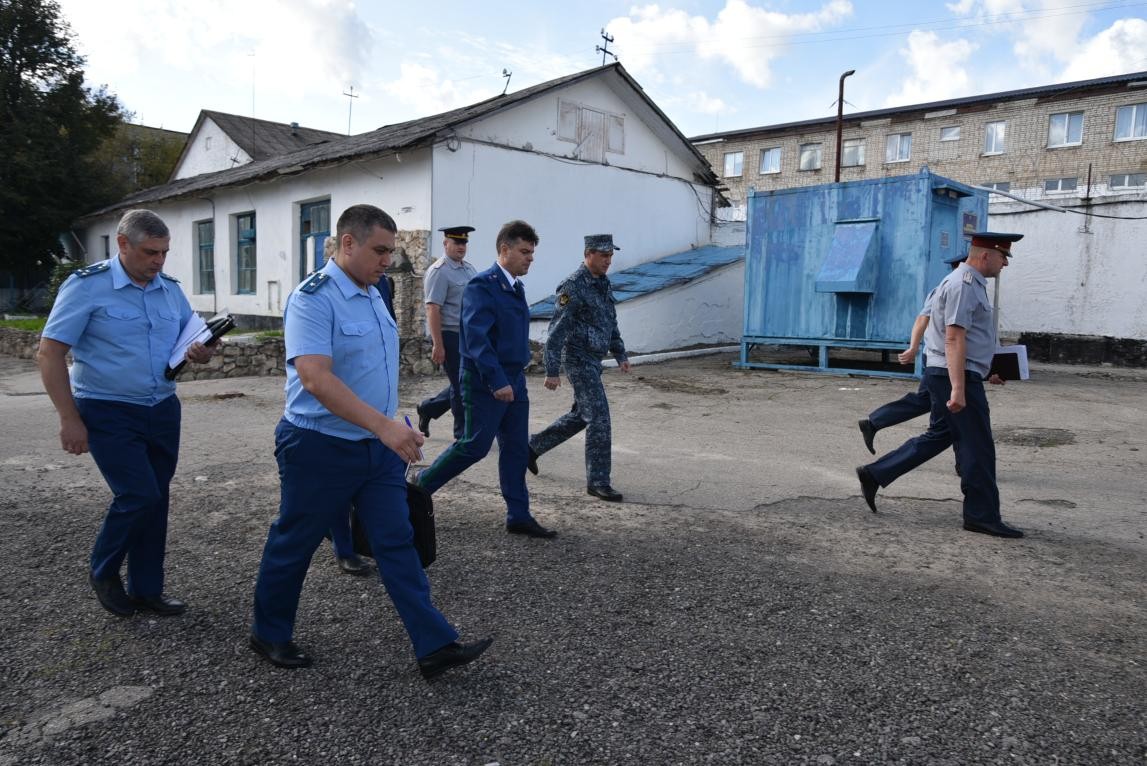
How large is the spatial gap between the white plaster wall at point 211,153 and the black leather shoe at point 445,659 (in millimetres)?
25304

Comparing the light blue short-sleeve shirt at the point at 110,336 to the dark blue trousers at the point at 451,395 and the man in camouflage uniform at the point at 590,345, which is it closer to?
the dark blue trousers at the point at 451,395

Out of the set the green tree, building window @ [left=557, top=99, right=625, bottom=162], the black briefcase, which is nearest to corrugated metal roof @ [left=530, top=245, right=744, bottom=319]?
building window @ [left=557, top=99, right=625, bottom=162]

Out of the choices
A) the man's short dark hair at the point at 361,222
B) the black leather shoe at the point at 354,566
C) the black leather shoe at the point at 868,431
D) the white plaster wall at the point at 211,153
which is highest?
the white plaster wall at the point at 211,153

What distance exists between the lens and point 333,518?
2.78 meters

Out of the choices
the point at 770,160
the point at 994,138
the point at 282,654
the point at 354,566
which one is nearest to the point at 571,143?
the point at 354,566

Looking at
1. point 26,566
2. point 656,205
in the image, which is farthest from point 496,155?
point 26,566

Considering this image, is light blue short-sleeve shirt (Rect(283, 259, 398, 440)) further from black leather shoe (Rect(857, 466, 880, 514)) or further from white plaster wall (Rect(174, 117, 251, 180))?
white plaster wall (Rect(174, 117, 251, 180))

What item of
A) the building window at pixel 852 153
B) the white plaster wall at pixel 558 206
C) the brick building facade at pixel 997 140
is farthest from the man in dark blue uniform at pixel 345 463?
the building window at pixel 852 153

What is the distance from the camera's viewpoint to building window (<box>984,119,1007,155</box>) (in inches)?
1213

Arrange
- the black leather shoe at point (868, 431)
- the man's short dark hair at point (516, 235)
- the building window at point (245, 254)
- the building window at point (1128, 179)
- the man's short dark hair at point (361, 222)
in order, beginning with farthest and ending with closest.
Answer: the building window at point (1128, 179) < the building window at point (245, 254) < the black leather shoe at point (868, 431) < the man's short dark hair at point (516, 235) < the man's short dark hair at point (361, 222)

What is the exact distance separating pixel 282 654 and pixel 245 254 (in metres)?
17.3

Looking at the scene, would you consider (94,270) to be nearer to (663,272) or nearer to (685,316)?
(685,316)

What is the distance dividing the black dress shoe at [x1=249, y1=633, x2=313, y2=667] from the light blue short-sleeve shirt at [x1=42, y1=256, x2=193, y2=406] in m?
1.11

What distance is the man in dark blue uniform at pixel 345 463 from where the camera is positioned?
8.86ft
